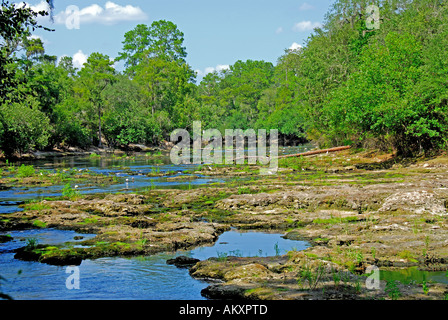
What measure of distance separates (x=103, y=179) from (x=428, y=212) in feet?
70.2

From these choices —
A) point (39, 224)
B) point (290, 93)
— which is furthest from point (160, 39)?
point (39, 224)

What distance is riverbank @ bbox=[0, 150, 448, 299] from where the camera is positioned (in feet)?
29.5

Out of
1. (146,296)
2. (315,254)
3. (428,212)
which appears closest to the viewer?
(146,296)

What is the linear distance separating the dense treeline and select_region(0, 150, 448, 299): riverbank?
Result: 183 inches

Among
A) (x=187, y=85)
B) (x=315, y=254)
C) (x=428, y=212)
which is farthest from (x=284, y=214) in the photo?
(x=187, y=85)

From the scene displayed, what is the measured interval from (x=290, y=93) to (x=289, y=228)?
82432 millimetres

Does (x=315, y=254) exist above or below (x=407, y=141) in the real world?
below

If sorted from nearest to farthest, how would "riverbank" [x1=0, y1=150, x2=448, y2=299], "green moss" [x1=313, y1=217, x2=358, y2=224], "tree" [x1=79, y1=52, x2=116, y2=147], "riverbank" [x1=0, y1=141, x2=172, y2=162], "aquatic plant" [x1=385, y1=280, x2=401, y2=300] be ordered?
"aquatic plant" [x1=385, y1=280, x2=401, y2=300], "riverbank" [x1=0, y1=150, x2=448, y2=299], "green moss" [x1=313, y1=217, x2=358, y2=224], "riverbank" [x1=0, y1=141, x2=172, y2=162], "tree" [x1=79, y1=52, x2=116, y2=147]

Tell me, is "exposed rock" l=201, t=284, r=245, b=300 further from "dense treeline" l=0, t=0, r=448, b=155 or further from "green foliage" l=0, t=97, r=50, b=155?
"green foliage" l=0, t=97, r=50, b=155

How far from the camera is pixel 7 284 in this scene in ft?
32.3

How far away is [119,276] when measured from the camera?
34.7ft

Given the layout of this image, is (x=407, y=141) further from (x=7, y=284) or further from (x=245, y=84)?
(x=245, y=84)

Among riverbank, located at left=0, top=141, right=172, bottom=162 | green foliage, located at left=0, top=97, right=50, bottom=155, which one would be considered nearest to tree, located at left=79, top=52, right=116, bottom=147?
riverbank, located at left=0, top=141, right=172, bottom=162

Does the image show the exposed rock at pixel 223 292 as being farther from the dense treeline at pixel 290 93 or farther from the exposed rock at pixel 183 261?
the dense treeline at pixel 290 93
